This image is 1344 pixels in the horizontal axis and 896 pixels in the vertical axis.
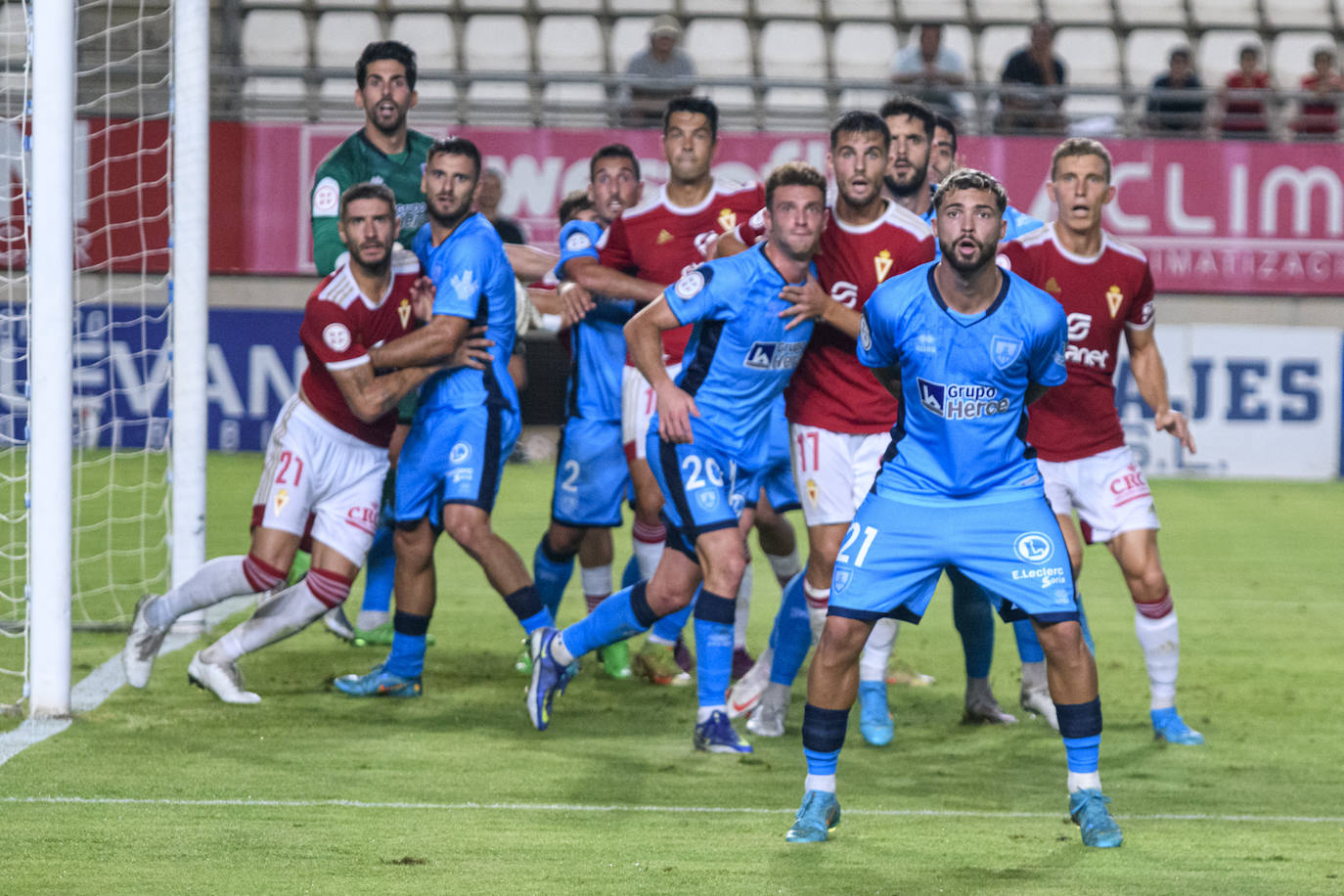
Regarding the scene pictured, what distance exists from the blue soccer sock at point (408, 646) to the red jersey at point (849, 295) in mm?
1718

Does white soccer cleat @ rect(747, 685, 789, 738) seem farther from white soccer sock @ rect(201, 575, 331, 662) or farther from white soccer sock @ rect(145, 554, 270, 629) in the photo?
white soccer sock @ rect(145, 554, 270, 629)

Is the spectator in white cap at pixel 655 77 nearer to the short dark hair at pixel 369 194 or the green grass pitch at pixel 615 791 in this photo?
the green grass pitch at pixel 615 791

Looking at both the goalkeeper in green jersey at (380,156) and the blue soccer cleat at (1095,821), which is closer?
the blue soccer cleat at (1095,821)

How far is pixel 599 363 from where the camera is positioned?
7.50 m

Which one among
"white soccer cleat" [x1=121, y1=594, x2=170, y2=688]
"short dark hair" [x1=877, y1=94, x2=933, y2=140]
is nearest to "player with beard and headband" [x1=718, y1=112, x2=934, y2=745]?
"short dark hair" [x1=877, y1=94, x2=933, y2=140]

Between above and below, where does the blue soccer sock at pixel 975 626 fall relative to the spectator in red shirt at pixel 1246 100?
below

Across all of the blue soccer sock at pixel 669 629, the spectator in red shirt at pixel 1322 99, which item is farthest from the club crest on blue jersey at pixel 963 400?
the spectator in red shirt at pixel 1322 99

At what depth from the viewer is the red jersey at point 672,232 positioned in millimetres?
6844

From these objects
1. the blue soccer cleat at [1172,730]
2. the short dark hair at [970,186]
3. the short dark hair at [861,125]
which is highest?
the short dark hair at [861,125]

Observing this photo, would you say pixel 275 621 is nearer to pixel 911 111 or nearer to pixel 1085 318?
pixel 911 111

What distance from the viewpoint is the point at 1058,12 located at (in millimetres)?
19297

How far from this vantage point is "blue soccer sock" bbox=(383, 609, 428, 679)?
6.57 meters

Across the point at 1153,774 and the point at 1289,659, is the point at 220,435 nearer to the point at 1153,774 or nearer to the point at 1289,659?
the point at 1289,659

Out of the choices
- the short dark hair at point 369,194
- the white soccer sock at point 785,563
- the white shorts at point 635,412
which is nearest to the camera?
the short dark hair at point 369,194
